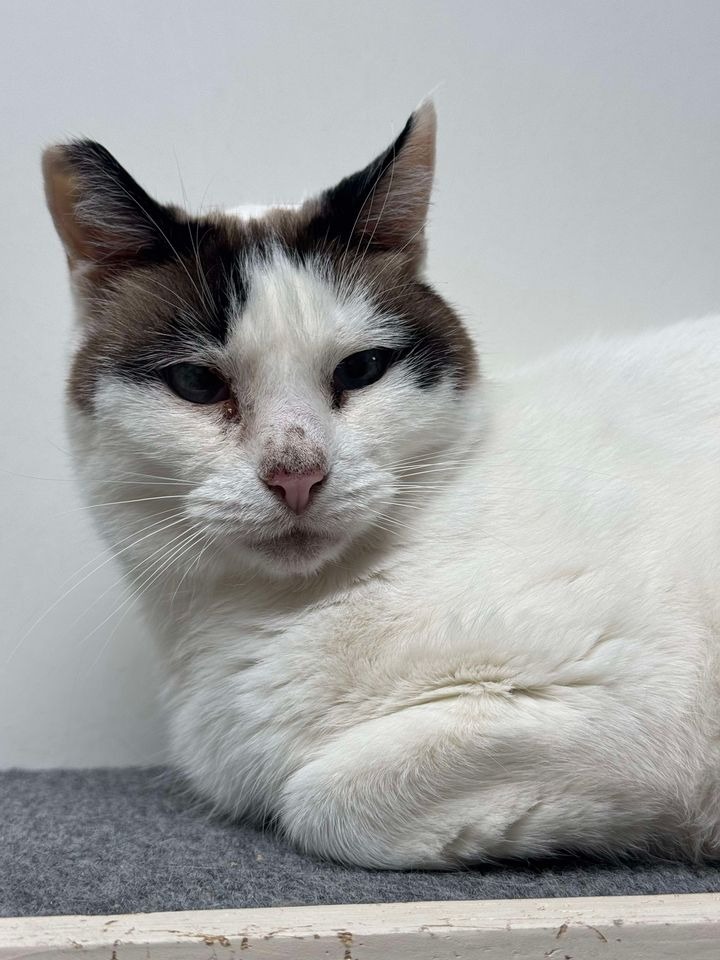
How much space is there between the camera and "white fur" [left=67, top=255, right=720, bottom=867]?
44.4 inches

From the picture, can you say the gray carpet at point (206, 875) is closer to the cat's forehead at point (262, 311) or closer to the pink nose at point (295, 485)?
the pink nose at point (295, 485)

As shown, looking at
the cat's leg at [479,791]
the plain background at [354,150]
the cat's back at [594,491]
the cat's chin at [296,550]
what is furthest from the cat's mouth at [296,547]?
the plain background at [354,150]

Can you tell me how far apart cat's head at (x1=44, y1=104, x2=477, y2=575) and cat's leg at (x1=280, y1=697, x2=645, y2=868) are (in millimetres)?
298

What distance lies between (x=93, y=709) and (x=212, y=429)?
112 cm

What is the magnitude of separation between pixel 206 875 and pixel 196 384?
67cm

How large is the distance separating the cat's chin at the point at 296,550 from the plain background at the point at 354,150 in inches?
32.7

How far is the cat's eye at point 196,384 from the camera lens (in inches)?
50.8

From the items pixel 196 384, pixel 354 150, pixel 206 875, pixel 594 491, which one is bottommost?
pixel 206 875

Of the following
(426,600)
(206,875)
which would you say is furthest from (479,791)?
(206,875)

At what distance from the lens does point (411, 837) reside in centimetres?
113

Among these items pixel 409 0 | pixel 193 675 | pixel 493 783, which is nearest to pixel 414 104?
pixel 409 0

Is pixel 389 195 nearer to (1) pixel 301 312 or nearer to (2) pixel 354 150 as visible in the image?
(1) pixel 301 312

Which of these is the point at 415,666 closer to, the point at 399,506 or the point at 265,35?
the point at 399,506

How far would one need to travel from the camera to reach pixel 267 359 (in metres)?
1.25
